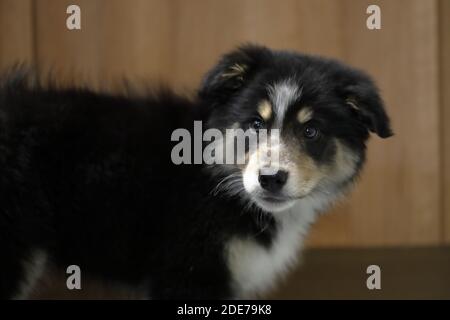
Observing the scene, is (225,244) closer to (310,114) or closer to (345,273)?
(310,114)

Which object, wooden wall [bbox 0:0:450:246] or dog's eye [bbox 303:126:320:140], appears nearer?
dog's eye [bbox 303:126:320:140]

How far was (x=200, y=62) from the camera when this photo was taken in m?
2.81

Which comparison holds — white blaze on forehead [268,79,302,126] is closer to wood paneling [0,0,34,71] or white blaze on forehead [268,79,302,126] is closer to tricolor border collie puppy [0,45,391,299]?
tricolor border collie puppy [0,45,391,299]

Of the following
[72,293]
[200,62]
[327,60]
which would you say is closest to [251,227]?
[327,60]

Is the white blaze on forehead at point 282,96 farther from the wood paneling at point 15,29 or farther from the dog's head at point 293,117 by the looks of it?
the wood paneling at point 15,29

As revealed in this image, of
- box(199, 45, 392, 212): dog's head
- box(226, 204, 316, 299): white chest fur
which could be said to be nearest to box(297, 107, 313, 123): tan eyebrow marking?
box(199, 45, 392, 212): dog's head

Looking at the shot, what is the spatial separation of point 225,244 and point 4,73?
111 centimetres

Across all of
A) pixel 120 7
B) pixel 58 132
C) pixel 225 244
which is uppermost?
pixel 120 7

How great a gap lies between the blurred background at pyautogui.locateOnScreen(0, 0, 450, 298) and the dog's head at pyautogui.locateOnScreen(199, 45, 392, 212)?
0.49 metres

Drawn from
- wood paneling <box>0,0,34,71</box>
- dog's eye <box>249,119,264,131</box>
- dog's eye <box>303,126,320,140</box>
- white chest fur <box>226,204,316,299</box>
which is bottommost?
white chest fur <box>226,204,316,299</box>

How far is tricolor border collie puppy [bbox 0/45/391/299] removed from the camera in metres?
2.16

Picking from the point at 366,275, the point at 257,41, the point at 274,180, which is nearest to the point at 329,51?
the point at 257,41

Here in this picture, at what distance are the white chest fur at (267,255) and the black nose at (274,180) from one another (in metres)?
0.24

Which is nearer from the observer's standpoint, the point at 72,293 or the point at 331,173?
the point at 331,173
